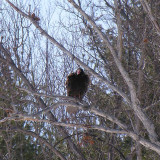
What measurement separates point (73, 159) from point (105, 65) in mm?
2302

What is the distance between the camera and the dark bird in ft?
23.4

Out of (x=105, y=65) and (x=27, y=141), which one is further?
(x=27, y=141)

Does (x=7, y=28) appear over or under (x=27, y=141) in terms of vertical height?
over

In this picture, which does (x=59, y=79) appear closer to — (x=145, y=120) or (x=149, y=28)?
(x=149, y=28)

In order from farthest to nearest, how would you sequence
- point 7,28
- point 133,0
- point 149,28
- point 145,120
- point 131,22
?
point 7,28 → point 133,0 → point 131,22 → point 149,28 → point 145,120

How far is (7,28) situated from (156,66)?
3659 mm

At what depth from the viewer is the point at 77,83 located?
7156mm

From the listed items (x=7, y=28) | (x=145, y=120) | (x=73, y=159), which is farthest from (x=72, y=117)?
(x=7, y=28)

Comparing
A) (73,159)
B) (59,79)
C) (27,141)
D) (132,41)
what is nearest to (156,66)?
(132,41)

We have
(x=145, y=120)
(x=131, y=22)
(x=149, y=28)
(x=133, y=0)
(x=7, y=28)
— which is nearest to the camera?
(x=145, y=120)

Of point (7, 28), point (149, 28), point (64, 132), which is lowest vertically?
point (64, 132)

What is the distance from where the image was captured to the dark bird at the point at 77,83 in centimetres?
712

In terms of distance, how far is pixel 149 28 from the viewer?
6.71 metres

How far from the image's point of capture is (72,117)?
23.4 feet
